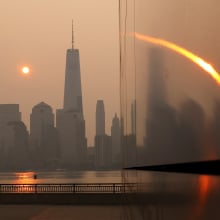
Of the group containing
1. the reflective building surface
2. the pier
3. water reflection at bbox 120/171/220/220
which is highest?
the reflective building surface

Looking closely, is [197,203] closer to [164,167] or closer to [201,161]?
[201,161]

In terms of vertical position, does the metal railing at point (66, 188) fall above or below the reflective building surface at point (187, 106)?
below

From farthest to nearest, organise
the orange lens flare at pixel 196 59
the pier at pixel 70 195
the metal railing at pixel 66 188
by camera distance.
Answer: the metal railing at pixel 66 188
the pier at pixel 70 195
the orange lens flare at pixel 196 59

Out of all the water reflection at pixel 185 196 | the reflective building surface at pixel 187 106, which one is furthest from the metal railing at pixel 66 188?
the reflective building surface at pixel 187 106

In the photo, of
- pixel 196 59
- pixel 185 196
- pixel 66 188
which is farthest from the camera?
pixel 66 188

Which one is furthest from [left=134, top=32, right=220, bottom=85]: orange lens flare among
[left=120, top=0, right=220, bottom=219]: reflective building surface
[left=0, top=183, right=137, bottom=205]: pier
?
[left=0, top=183, right=137, bottom=205]: pier

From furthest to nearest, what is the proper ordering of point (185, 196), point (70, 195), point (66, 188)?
1. point (66, 188)
2. point (70, 195)
3. point (185, 196)

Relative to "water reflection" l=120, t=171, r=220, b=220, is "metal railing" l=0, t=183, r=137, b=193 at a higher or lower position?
lower

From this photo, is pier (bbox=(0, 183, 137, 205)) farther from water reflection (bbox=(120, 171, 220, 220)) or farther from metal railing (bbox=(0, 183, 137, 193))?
water reflection (bbox=(120, 171, 220, 220))

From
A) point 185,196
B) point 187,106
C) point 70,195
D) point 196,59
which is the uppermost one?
point 196,59

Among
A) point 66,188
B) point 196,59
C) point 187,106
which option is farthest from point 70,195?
point 196,59

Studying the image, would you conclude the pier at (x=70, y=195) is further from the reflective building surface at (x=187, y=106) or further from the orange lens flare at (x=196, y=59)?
the orange lens flare at (x=196, y=59)

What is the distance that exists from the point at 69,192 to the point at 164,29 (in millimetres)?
19178

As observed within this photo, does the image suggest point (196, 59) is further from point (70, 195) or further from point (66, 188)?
point (66, 188)
